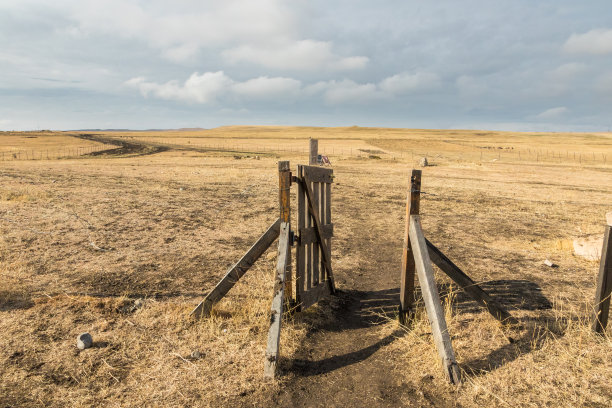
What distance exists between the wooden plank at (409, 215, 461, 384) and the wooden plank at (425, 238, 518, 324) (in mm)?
196

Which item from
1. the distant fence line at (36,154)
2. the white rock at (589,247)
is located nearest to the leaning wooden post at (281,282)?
the white rock at (589,247)

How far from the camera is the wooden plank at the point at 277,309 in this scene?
4375 millimetres

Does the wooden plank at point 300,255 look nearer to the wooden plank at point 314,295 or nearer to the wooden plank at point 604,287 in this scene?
the wooden plank at point 314,295

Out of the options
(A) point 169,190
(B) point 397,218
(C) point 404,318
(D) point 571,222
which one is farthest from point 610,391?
(A) point 169,190

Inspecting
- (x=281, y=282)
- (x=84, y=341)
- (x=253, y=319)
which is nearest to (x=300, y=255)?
(x=281, y=282)

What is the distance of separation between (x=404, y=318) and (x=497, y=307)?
1224 mm

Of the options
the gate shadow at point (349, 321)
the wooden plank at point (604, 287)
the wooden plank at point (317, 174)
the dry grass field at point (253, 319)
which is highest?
the wooden plank at point (317, 174)

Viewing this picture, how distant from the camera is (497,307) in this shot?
17.4ft

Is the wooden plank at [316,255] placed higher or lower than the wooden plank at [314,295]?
higher

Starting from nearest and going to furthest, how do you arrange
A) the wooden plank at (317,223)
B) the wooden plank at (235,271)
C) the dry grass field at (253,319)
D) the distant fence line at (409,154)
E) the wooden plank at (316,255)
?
the dry grass field at (253,319) < the wooden plank at (235,271) < the wooden plank at (317,223) < the wooden plank at (316,255) < the distant fence line at (409,154)

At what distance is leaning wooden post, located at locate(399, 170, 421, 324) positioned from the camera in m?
5.01

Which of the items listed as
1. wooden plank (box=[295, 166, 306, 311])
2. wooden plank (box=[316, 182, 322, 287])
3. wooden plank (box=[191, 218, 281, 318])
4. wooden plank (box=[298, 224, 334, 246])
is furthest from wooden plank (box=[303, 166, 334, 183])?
wooden plank (box=[191, 218, 281, 318])

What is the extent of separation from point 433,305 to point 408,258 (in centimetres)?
82

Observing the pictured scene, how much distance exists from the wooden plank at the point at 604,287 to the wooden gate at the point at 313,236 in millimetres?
3551
